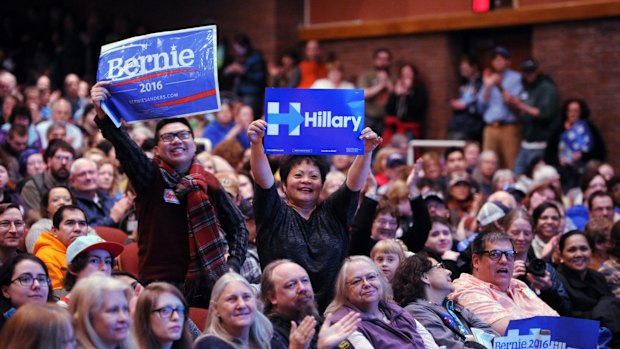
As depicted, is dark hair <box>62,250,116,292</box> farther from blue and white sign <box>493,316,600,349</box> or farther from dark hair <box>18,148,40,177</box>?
dark hair <box>18,148,40,177</box>

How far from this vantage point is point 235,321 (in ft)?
15.2

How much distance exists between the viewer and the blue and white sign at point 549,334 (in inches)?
234

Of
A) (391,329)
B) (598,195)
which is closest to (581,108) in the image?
(598,195)

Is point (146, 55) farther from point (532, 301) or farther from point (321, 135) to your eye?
point (532, 301)

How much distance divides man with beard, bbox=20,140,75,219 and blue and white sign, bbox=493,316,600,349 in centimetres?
379

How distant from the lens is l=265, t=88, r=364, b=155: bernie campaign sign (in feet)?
18.9

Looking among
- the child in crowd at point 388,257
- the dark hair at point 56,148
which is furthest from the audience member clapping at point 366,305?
the dark hair at point 56,148

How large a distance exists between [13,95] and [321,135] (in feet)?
20.7

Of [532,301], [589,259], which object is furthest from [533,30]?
[532,301]

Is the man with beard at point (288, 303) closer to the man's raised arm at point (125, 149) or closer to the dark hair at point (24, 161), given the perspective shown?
the man's raised arm at point (125, 149)

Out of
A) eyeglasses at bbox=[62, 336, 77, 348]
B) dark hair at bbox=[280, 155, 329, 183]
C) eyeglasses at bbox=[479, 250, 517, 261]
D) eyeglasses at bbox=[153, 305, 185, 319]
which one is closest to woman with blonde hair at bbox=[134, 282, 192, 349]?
eyeglasses at bbox=[153, 305, 185, 319]

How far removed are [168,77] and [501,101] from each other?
26.3 ft

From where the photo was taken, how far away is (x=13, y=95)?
11.2m

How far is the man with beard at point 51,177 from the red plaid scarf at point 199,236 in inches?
105
